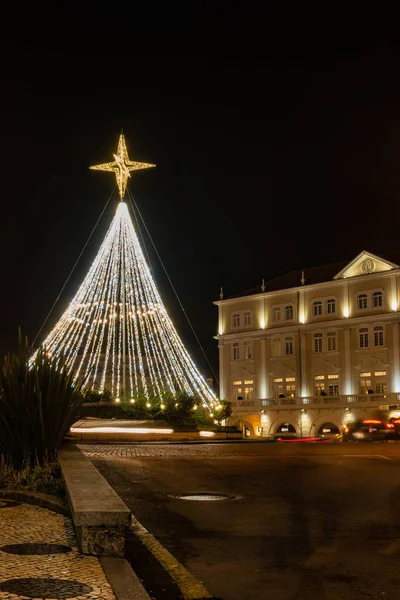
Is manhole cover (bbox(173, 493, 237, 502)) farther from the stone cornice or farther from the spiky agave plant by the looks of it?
the stone cornice

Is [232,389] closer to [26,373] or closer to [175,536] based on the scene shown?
[26,373]

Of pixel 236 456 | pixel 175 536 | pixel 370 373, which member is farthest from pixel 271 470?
pixel 370 373

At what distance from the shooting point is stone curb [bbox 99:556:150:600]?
211 inches

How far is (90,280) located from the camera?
1331 inches

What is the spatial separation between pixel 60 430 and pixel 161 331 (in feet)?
77.5

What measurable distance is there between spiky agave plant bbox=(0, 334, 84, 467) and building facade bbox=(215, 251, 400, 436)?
1657 inches

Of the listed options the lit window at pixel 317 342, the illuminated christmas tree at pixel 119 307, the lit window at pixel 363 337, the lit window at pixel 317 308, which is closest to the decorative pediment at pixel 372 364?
the lit window at pixel 363 337

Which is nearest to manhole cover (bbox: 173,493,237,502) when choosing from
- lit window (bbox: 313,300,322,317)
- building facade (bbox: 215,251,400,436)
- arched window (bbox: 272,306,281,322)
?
building facade (bbox: 215,251,400,436)

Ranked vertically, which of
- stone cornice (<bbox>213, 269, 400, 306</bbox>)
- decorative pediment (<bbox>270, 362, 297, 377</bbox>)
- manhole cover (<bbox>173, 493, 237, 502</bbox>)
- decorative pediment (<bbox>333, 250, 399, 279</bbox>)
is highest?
decorative pediment (<bbox>333, 250, 399, 279</bbox>)

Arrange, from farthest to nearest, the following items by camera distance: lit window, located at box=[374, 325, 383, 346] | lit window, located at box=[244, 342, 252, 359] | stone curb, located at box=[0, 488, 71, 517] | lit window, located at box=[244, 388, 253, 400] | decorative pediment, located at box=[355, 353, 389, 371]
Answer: lit window, located at box=[244, 342, 252, 359] < lit window, located at box=[244, 388, 253, 400] < lit window, located at box=[374, 325, 383, 346] < decorative pediment, located at box=[355, 353, 389, 371] < stone curb, located at box=[0, 488, 71, 517]

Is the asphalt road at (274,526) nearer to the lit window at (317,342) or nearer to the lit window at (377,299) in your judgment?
the lit window at (377,299)

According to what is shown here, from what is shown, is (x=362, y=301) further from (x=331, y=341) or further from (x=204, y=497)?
(x=204, y=497)

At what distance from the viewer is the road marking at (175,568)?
5910 millimetres

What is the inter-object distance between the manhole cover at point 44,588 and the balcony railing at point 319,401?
48.6 meters
